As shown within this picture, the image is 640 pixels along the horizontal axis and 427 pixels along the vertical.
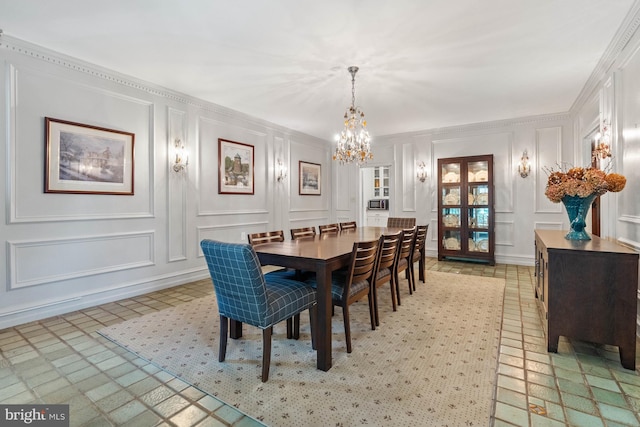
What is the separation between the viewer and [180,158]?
4.27 metres

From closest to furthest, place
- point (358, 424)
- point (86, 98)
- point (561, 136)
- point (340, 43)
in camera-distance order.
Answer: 1. point (358, 424)
2. point (340, 43)
3. point (86, 98)
4. point (561, 136)

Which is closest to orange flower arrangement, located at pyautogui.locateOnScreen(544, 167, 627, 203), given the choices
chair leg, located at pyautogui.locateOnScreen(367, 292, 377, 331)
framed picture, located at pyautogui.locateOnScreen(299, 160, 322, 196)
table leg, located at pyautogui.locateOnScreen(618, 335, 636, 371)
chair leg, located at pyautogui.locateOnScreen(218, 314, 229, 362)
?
table leg, located at pyautogui.locateOnScreen(618, 335, 636, 371)

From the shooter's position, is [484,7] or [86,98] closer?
[484,7]

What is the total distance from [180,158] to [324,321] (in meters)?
3.26

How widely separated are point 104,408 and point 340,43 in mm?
3281

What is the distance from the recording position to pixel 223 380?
6.59 feet

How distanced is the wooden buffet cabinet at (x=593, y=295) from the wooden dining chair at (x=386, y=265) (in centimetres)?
123

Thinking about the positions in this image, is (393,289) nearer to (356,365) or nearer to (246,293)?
(356,365)

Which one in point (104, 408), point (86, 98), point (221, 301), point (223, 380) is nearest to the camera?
point (104, 408)

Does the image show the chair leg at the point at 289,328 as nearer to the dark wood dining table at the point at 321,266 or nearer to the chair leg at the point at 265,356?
the dark wood dining table at the point at 321,266

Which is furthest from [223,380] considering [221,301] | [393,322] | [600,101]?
[600,101]

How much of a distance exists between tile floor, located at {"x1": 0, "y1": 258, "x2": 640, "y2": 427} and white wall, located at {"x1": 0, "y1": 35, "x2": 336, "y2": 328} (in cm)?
56

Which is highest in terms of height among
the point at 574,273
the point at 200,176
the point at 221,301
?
the point at 200,176

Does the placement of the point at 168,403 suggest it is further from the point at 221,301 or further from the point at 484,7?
the point at 484,7
